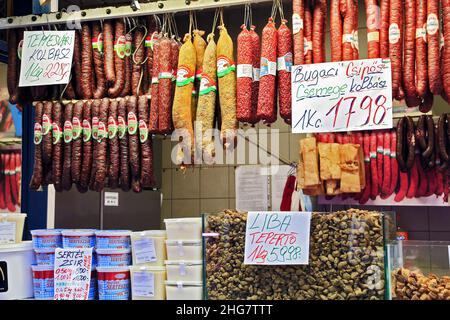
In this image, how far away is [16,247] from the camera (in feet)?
9.71

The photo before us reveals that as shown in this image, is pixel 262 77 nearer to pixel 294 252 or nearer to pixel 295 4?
pixel 295 4

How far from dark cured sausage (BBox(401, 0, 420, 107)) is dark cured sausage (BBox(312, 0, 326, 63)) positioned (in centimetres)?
42

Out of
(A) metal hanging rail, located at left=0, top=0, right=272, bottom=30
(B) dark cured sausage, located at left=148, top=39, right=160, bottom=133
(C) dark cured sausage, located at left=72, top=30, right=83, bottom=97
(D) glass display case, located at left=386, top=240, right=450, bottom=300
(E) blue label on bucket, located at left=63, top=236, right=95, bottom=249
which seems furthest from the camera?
(C) dark cured sausage, located at left=72, top=30, right=83, bottom=97

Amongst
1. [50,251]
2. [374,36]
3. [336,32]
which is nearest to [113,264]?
[50,251]

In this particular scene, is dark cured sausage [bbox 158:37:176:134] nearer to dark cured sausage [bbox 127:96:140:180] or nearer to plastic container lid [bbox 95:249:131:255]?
dark cured sausage [bbox 127:96:140:180]

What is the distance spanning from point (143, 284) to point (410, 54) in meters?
1.79

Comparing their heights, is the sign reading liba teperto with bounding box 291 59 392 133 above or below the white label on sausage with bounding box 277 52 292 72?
below

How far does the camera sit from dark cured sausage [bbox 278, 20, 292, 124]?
2.96 meters

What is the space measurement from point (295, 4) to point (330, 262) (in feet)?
4.64

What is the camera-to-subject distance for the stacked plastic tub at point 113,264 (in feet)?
9.58

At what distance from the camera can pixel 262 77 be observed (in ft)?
9.89

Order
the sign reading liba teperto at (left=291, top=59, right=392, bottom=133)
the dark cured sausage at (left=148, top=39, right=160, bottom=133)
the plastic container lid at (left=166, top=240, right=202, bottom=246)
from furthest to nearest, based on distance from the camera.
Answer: the dark cured sausage at (left=148, top=39, right=160, bottom=133), the plastic container lid at (left=166, top=240, right=202, bottom=246), the sign reading liba teperto at (left=291, top=59, right=392, bottom=133)

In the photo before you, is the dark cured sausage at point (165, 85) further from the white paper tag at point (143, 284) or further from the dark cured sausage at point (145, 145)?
the white paper tag at point (143, 284)

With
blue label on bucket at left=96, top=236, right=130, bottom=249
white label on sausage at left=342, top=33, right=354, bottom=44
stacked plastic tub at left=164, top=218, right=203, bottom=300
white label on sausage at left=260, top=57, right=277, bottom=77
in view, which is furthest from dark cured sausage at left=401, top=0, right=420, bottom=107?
blue label on bucket at left=96, top=236, right=130, bottom=249
